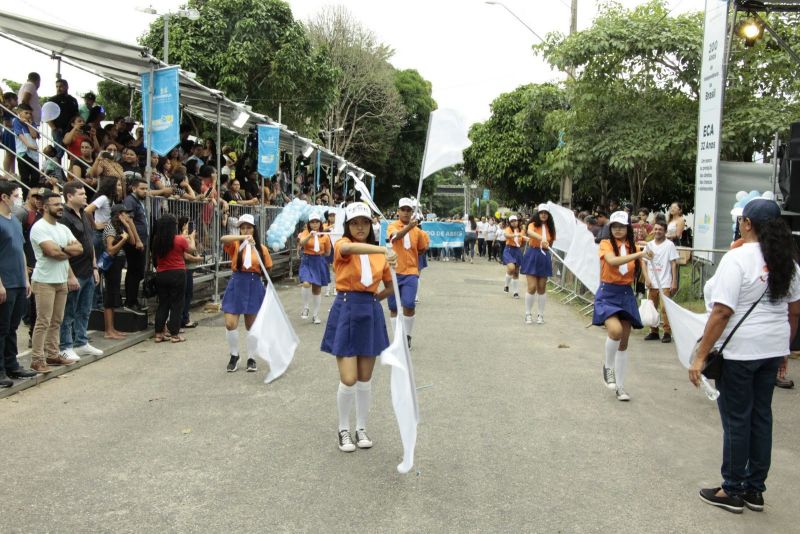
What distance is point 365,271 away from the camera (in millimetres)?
5379

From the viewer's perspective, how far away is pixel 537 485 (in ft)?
15.4

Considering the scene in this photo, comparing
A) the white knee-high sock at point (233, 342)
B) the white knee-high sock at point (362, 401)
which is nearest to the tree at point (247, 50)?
the white knee-high sock at point (233, 342)

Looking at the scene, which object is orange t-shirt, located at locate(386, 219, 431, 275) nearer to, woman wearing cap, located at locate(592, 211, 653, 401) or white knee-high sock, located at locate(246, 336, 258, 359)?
white knee-high sock, located at locate(246, 336, 258, 359)

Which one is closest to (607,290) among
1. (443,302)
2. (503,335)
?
(503,335)

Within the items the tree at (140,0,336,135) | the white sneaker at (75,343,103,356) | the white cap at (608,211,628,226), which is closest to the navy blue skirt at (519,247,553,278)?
the white cap at (608,211,628,226)

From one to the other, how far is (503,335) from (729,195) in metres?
5.05

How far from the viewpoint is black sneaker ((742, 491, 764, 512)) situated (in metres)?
4.41

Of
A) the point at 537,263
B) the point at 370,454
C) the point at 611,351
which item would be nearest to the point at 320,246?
the point at 537,263

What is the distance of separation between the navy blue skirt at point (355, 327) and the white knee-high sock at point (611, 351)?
2.92 metres

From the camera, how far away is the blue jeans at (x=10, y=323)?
668cm

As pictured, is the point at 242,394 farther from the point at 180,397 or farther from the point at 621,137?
the point at 621,137

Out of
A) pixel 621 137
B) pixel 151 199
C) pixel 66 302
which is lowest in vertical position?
pixel 66 302

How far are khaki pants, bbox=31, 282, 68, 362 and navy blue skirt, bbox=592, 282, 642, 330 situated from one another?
220 inches

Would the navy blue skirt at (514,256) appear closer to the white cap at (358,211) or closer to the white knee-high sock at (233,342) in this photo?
the white knee-high sock at (233,342)
